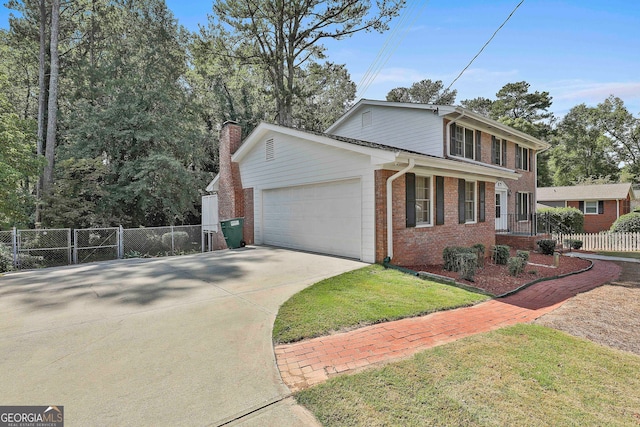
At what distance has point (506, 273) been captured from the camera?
8492 millimetres

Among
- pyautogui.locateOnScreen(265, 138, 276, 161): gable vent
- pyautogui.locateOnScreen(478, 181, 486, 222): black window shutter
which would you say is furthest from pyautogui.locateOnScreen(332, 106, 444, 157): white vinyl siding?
pyautogui.locateOnScreen(265, 138, 276, 161): gable vent

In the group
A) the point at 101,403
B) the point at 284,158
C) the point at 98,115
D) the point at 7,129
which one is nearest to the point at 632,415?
the point at 101,403

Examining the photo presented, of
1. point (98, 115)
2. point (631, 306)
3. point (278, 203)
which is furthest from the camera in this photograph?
point (98, 115)

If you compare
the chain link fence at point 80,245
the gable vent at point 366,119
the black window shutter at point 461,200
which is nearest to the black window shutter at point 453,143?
the black window shutter at point 461,200

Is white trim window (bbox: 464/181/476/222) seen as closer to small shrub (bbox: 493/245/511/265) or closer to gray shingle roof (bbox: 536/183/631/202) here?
small shrub (bbox: 493/245/511/265)

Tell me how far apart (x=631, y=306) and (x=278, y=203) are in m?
9.92

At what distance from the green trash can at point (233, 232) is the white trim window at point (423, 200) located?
22.6 feet

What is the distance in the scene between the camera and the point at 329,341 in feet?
12.6

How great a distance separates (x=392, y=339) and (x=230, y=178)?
437 inches

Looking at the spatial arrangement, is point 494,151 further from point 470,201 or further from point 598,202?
point 598,202

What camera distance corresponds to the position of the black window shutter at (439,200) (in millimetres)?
9352

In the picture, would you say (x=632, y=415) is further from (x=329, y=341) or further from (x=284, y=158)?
(x=284, y=158)

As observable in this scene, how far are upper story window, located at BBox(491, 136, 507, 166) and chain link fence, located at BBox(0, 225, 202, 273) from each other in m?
15.1

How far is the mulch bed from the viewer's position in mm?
7086
